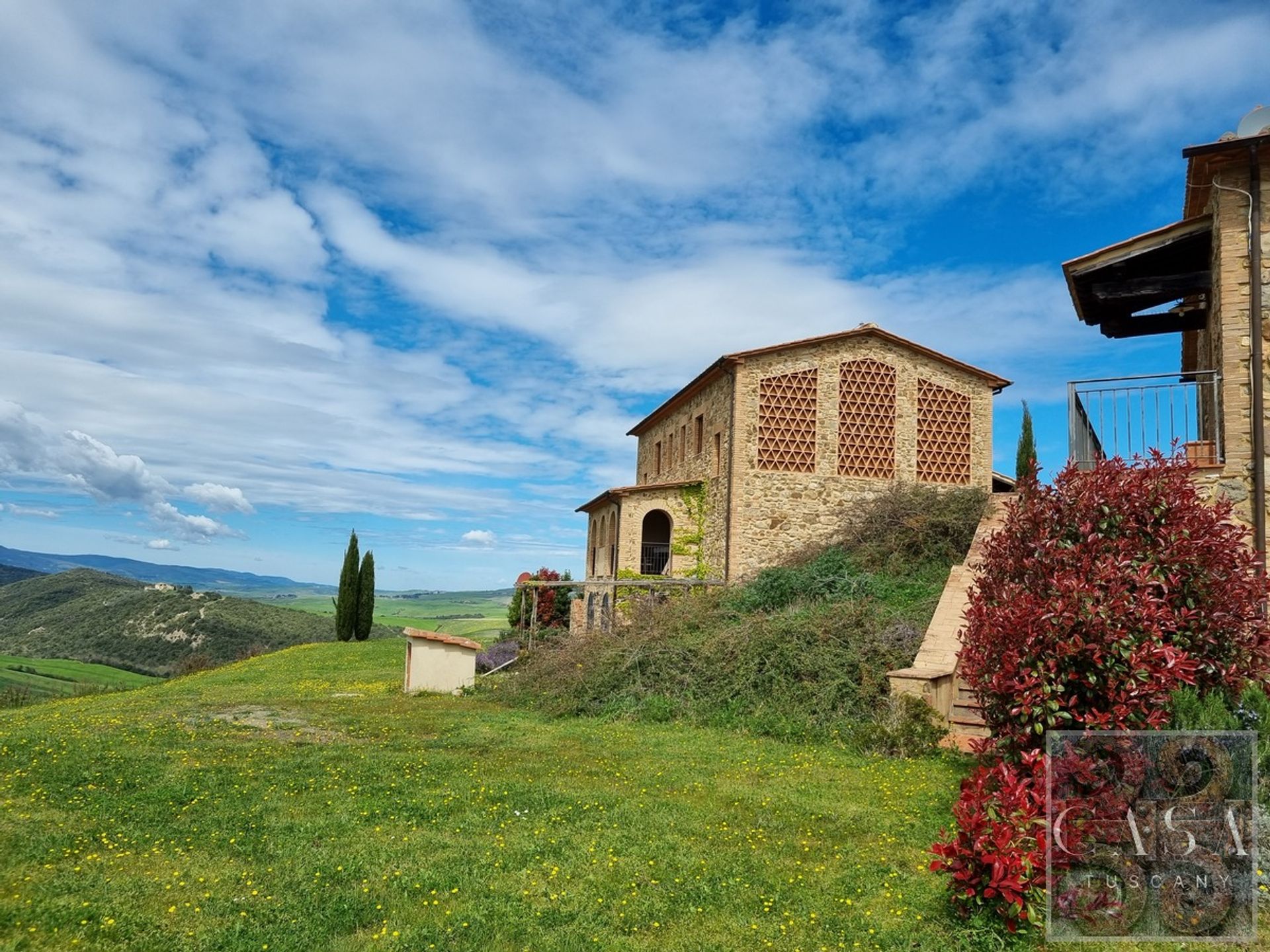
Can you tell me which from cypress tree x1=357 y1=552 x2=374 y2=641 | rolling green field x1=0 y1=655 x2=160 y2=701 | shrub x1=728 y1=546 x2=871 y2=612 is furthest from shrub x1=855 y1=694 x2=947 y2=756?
cypress tree x1=357 y1=552 x2=374 y2=641

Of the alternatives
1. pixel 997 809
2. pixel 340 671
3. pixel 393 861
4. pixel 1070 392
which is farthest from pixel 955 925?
pixel 340 671

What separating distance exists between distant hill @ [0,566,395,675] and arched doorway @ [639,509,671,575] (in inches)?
812

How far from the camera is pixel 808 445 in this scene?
70.3 ft

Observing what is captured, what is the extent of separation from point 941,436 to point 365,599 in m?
26.2

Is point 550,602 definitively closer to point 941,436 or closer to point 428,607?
point 941,436

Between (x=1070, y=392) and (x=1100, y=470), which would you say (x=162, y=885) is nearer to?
(x=1100, y=470)

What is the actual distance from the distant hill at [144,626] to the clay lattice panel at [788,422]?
28610mm

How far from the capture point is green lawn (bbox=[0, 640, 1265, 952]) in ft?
15.3

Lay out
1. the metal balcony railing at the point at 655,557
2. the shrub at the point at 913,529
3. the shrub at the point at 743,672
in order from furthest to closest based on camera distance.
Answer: the metal balcony railing at the point at 655,557
the shrub at the point at 913,529
the shrub at the point at 743,672

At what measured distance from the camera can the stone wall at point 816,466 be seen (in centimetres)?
2088

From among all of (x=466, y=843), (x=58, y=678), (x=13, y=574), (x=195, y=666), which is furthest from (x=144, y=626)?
(x=466, y=843)

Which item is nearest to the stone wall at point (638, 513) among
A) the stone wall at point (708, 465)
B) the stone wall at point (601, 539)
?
the stone wall at point (708, 465)

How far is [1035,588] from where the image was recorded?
665cm

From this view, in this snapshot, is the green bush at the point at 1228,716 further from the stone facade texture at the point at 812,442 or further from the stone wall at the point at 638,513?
the stone wall at the point at 638,513
